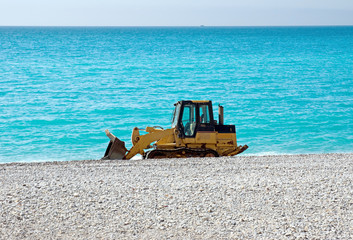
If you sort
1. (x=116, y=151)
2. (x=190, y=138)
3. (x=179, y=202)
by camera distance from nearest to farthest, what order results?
(x=179, y=202) < (x=190, y=138) < (x=116, y=151)

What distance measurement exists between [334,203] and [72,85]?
36.7 meters

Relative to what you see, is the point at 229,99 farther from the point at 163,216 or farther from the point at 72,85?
the point at 163,216

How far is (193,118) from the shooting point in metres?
16.1

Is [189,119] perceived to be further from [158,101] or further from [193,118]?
[158,101]

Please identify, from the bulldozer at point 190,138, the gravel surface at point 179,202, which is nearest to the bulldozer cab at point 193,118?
the bulldozer at point 190,138

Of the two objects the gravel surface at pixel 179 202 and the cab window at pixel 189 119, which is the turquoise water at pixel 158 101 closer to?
the cab window at pixel 189 119

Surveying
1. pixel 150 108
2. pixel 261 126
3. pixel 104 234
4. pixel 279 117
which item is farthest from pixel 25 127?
pixel 104 234

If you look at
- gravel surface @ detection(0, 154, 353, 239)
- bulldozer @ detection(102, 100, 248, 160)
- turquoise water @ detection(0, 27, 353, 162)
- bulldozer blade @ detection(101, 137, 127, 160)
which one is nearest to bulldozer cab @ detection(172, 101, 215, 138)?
bulldozer @ detection(102, 100, 248, 160)

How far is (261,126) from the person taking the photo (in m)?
29.4

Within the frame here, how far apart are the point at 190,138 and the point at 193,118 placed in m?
0.65

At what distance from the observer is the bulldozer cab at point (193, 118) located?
15953 mm

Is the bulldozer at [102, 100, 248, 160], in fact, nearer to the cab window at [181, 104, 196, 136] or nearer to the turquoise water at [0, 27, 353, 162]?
the cab window at [181, 104, 196, 136]

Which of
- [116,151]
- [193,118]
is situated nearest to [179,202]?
[193,118]

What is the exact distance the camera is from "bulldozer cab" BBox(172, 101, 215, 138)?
628 inches
